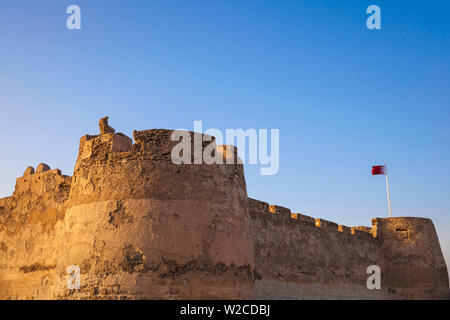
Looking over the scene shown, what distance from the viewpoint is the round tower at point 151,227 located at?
7.05 metres

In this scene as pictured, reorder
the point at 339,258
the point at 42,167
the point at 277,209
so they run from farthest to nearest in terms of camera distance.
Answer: the point at 339,258
the point at 277,209
the point at 42,167

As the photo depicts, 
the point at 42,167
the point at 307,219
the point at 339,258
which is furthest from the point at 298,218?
the point at 42,167

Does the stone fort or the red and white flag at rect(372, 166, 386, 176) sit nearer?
the stone fort

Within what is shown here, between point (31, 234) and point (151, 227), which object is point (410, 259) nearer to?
point (31, 234)

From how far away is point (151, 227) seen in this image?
720 cm

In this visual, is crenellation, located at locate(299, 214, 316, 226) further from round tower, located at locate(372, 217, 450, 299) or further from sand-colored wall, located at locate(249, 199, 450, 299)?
round tower, located at locate(372, 217, 450, 299)

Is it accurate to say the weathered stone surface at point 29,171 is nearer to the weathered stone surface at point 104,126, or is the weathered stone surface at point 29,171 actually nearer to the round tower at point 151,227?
the weathered stone surface at point 104,126

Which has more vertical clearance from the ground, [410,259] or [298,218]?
[298,218]

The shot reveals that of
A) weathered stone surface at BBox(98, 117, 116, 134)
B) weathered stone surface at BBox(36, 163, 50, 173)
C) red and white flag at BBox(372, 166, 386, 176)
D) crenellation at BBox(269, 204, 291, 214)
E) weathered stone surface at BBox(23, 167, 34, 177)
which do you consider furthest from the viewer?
red and white flag at BBox(372, 166, 386, 176)

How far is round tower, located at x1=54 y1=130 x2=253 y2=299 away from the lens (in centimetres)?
705

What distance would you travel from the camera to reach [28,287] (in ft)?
36.5

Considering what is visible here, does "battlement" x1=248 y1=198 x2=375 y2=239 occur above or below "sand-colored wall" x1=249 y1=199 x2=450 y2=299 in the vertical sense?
above

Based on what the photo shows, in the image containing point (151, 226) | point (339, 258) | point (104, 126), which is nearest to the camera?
point (151, 226)

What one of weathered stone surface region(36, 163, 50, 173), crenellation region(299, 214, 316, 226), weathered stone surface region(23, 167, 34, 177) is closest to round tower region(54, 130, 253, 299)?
weathered stone surface region(36, 163, 50, 173)
